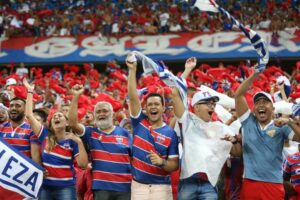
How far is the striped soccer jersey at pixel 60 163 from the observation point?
6215 millimetres

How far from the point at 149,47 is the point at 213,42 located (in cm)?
185

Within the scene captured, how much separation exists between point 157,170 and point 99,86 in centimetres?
785

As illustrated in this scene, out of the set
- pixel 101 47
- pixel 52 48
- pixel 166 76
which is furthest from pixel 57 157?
pixel 52 48

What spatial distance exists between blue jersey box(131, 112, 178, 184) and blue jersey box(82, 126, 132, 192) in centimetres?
22

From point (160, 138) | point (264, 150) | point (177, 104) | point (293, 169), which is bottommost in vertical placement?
point (293, 169)

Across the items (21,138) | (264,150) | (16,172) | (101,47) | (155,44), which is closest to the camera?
(264,150)

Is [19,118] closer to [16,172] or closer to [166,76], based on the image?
[16,172]

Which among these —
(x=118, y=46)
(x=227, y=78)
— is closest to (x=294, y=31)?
(x=118, y=46)

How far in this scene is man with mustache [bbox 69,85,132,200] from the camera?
605 centimetres

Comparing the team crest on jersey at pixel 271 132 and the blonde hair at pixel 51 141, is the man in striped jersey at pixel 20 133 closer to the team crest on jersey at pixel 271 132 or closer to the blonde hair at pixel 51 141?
the blonde hair at pixel 51 141

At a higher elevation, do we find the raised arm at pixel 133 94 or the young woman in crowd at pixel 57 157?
the raised arm at pixel 133 94

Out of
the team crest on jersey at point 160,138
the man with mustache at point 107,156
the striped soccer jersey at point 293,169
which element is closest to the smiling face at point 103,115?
the man with mustache at point 107,156

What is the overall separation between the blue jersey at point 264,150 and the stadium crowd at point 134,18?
13012 mm

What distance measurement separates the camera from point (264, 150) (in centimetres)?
570
